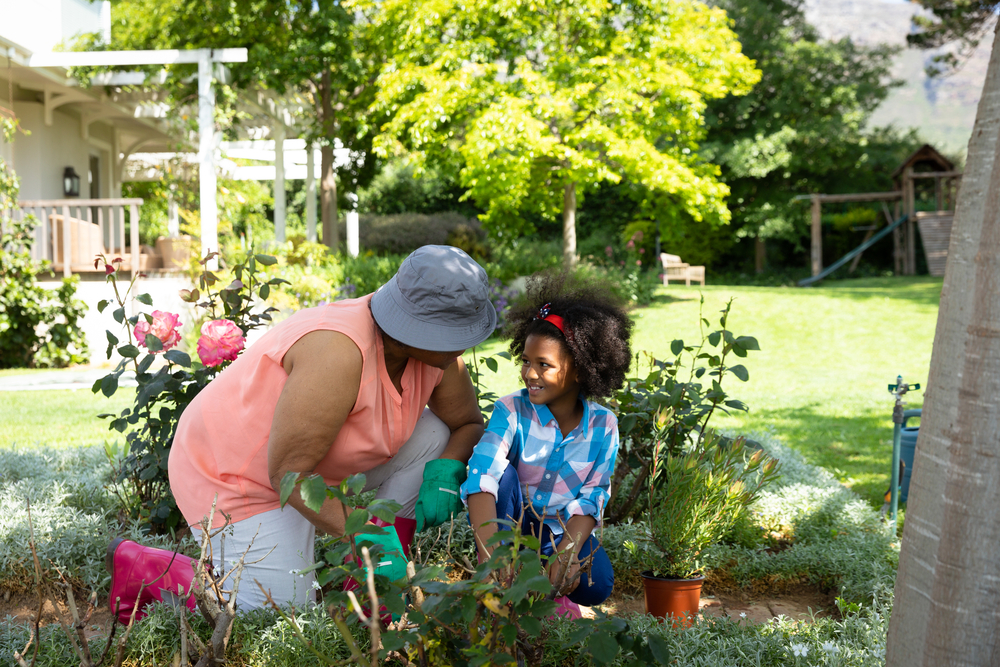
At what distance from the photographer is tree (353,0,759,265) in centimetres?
991

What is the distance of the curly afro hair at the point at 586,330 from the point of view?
2.24 meters

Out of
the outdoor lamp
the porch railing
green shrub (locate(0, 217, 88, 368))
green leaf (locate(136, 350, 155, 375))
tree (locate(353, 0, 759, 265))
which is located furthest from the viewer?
the outdoor lamp

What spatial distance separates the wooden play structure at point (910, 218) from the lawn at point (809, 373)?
249 centimetres

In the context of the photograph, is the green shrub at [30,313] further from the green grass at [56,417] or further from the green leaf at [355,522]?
the green leaf at [355,522]

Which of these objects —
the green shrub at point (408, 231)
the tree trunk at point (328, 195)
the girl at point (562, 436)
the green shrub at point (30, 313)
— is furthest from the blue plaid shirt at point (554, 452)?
the green shrub at point (408, 231)

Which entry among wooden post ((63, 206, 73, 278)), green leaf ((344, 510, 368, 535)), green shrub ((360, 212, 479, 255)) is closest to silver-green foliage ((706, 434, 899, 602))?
green leaf ((344, 510, 368, 535))

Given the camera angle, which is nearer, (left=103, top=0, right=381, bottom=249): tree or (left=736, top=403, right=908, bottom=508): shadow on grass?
(left=736, top=403, right=908, bottom=508): shadow on grass

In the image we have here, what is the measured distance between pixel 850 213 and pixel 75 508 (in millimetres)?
21431

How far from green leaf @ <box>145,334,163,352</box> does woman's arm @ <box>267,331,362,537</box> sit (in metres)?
0.94

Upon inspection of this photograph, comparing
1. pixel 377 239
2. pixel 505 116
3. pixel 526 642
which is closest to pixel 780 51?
pixel 377 239

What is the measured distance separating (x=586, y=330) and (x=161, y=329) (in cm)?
150

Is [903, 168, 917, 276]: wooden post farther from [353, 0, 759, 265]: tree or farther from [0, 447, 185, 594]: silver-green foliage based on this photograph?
[0, 447, 185, 594]: silver-green foliage

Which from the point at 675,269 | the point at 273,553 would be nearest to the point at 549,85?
the point at 675,269

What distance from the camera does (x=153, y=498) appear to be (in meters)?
2.83
